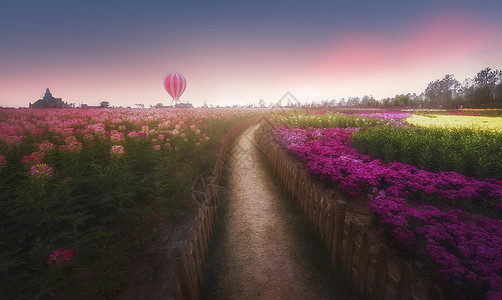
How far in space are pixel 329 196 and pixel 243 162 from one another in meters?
4.46

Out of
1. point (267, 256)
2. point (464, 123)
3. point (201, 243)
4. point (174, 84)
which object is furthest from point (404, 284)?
point (174, 84)

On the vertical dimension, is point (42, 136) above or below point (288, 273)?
above

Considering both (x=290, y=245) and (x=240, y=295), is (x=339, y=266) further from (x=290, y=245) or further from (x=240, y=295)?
(x=240, y=295)

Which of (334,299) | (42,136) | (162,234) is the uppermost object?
(42,136)

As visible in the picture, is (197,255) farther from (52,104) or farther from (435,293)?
(52,104)

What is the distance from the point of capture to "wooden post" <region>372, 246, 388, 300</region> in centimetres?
239

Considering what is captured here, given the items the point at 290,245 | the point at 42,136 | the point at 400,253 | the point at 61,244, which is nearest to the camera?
the point at 61,244

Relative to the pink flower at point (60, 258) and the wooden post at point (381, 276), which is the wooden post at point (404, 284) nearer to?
the wooden post at point (381, 276)

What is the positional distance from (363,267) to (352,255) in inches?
11.2

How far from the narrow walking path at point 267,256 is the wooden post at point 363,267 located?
176 millimetres

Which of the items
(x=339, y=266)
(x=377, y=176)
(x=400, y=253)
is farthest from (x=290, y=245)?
(x=377, y=176)

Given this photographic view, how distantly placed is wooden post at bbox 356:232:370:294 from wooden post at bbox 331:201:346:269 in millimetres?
467

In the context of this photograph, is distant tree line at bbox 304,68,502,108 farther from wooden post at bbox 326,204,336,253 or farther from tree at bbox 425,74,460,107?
wooden post at bbox 326,204,336,253

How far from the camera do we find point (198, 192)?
565 cm
